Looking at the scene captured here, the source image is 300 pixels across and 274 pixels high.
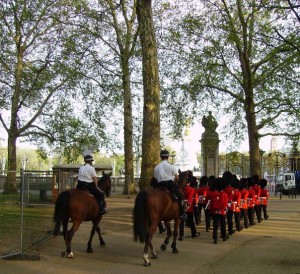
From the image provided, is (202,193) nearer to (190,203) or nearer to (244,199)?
(244,199)

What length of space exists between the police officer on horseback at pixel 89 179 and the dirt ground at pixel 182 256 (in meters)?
1.38

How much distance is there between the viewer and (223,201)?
13836mm

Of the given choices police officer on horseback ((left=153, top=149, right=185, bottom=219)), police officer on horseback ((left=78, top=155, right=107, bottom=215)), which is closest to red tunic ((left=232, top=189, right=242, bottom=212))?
police officer on horseback ((left=153, top=149, right=185, bottom=219))

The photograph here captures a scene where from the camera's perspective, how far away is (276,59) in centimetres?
2806

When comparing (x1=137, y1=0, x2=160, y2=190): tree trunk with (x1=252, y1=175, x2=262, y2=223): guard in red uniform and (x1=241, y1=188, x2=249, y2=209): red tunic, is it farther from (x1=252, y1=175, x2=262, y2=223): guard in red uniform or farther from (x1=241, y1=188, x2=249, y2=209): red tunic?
(x1=241, y1=188, x2=249, y2=209): red tunic

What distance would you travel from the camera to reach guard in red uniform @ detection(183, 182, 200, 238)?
15070mm

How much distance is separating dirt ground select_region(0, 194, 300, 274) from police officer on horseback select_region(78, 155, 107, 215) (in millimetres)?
1376

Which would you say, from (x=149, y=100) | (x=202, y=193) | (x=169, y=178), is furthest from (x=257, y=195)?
(x=169, y=178)

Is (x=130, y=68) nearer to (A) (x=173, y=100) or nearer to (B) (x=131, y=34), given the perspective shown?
(A) (x=173, y=100)

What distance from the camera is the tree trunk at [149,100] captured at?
2000 centimetres

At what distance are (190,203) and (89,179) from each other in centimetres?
417

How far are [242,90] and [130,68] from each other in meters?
7.95

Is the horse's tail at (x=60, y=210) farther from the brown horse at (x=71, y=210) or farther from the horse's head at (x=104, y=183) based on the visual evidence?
the horse's head at (x=104, y=183)

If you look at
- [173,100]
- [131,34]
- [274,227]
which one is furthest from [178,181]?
[131,34]
